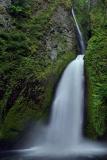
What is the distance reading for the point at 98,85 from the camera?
13914mm

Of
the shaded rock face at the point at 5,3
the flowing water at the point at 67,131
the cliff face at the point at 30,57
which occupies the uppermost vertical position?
the shaded rock face at the point at 5,3

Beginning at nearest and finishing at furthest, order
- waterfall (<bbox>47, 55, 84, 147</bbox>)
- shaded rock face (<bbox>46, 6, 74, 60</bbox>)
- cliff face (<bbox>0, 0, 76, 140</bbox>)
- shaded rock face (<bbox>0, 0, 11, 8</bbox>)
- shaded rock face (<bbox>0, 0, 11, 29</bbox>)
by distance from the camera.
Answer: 1. waterfall (<bbox>47, 55, 84, 147</bbox>)
2. cliff face (<bbox>0, 0, 76, 140</bbox>)
3. shaded rock face (<bbox>0, 0, 11, 29</bbox>)
4. shaded rock face (<bbox>46, 6, 74, 60</bbox>)
5. shaded rock face (<bbox>0, 0, 11, 8</bbox>)

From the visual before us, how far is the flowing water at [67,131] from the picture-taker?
12320 millimetres

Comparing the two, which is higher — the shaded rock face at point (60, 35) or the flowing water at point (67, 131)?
the shaded rock face at point (60, 35)

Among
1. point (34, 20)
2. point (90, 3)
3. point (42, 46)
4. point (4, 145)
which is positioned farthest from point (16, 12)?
point (4, 145)

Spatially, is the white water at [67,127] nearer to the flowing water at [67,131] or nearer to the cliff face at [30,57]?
the flowing water at [67,131]

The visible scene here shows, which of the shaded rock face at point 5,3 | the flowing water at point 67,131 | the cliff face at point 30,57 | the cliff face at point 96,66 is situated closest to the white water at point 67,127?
the flowing water at point 67,131

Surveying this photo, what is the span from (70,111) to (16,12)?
20.8 ft

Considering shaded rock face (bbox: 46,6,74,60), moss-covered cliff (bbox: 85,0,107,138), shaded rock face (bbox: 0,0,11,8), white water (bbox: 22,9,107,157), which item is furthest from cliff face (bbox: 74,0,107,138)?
shaded rock face (bbox: 0,0,11,8)

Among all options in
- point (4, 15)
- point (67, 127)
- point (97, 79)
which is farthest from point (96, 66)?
point (4, 15)

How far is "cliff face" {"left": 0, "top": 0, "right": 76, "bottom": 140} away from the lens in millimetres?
13602

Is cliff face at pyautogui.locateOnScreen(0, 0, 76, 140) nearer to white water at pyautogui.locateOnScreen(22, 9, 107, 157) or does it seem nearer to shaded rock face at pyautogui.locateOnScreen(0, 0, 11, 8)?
shaded rock face at pyautogui.locateOnScreen(0, 0, 11, 8)

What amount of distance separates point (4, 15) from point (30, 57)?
2818 mm

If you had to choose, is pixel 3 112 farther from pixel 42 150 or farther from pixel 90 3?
pixel 90 3
